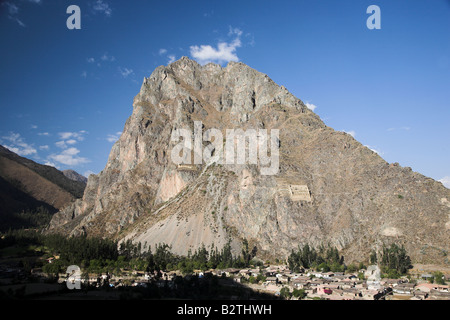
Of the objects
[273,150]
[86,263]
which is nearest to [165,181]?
[273,150]

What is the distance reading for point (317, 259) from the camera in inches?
3674

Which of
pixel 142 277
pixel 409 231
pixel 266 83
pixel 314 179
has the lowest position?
pixel 142 277

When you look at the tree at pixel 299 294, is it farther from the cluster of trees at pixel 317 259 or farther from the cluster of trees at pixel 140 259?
the cluster of trees at pixel 140 259

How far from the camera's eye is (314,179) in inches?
4751

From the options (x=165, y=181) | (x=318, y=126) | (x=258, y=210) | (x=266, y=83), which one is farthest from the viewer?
(x=266, y=83)

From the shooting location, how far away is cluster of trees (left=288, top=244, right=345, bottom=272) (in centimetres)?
8794

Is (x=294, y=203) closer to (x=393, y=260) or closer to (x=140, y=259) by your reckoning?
(x=393, y=260)

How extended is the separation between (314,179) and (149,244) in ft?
218

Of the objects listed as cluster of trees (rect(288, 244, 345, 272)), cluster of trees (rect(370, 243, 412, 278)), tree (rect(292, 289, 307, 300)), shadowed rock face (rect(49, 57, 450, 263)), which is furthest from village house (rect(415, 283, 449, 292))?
tree (rect(292, 289, 307, 300))

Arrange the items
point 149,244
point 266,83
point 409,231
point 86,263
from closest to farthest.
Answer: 1. point 409,231
2. point 86,263
3. point 149,244
4. point 266,83

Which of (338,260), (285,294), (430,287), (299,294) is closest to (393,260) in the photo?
(338,260)

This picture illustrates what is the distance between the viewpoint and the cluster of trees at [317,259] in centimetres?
8794

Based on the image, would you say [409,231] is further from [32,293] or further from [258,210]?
[32,293]

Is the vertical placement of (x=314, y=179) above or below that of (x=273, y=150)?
below
